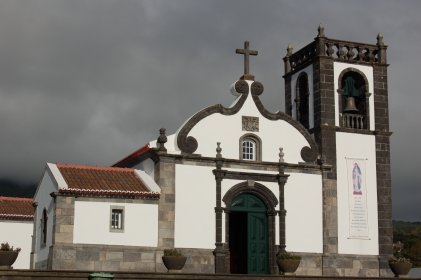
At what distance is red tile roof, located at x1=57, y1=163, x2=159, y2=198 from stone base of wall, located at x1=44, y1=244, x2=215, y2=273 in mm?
1921

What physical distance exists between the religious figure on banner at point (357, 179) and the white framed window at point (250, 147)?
4.32 metres

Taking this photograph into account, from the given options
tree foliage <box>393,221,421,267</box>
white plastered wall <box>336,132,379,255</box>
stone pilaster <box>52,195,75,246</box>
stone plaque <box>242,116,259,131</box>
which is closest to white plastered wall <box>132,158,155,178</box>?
stone pilaster <box>52,195,75,246</box>

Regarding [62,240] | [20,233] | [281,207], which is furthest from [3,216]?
→ [281,207]

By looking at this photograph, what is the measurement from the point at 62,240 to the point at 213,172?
643 cm

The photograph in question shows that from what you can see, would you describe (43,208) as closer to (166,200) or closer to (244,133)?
(166,200)

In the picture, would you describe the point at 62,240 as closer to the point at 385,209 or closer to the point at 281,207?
the point at 281,207

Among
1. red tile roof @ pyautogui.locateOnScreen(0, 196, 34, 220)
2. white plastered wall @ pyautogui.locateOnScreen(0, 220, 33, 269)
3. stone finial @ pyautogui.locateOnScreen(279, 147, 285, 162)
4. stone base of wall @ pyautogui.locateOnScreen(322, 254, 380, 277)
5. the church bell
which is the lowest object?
stone base of wall @ pyautogui.locateOnScreen(322, 254, 380, 277)

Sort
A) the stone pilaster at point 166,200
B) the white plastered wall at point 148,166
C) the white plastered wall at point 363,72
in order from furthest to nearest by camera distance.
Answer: the white plastered wall at point 363,72 < the white plastered wall at point 148,166 < the stone pilaster at point 166,200

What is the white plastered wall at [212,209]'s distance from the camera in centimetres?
2811

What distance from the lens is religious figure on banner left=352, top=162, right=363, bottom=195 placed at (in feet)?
102

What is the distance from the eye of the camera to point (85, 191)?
26312 mm

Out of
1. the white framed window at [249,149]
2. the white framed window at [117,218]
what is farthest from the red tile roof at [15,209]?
the white framed window at [249,149]

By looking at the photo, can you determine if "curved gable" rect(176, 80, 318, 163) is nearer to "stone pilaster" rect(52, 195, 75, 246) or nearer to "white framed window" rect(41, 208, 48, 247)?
"stone pilaster" rect(52, 195, 75, 246)

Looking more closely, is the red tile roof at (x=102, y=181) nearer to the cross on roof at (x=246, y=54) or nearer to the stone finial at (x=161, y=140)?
the stone finial at (x=161, y=140)
